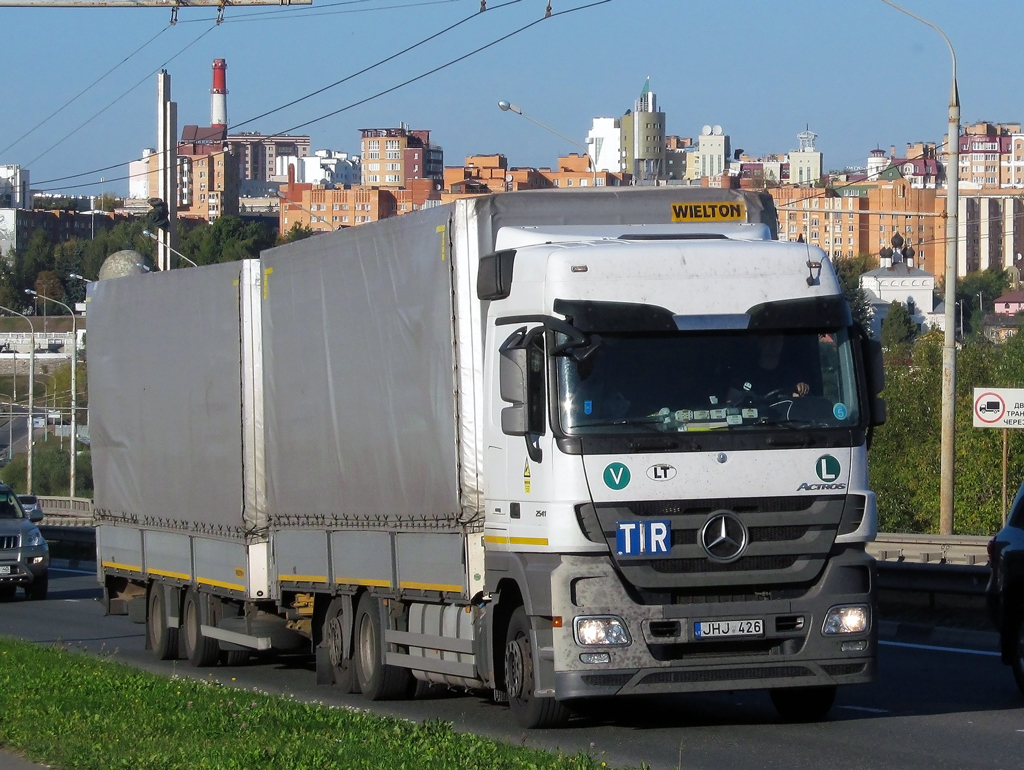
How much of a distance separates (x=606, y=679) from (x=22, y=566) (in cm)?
1822

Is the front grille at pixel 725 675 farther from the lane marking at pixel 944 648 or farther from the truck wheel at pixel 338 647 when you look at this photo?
the lane marking at pixel 944 648

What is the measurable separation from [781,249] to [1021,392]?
1525cm

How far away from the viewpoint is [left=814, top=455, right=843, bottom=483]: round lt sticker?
31.2ft

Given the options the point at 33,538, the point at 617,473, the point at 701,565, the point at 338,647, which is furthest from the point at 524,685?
the point at 33,538

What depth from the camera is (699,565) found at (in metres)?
9.30

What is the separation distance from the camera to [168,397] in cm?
1562

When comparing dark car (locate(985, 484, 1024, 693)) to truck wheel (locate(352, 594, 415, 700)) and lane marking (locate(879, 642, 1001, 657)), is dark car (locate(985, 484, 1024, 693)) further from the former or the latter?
truck wheel (locate(352, 594, 415, 700))

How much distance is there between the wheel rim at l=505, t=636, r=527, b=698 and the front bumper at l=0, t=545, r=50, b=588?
56.1 ft

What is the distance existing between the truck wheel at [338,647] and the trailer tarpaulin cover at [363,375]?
755 mm

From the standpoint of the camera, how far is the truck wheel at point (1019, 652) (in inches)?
448

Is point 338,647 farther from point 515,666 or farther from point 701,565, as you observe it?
point 701,565

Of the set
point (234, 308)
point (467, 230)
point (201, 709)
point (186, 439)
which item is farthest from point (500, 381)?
point (186, 439)

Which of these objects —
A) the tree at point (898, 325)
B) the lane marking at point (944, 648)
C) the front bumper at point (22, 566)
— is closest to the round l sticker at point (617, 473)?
the lane marking at point (944, 648)

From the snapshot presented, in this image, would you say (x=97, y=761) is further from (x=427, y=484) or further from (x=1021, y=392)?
(x=1021, y=392)
